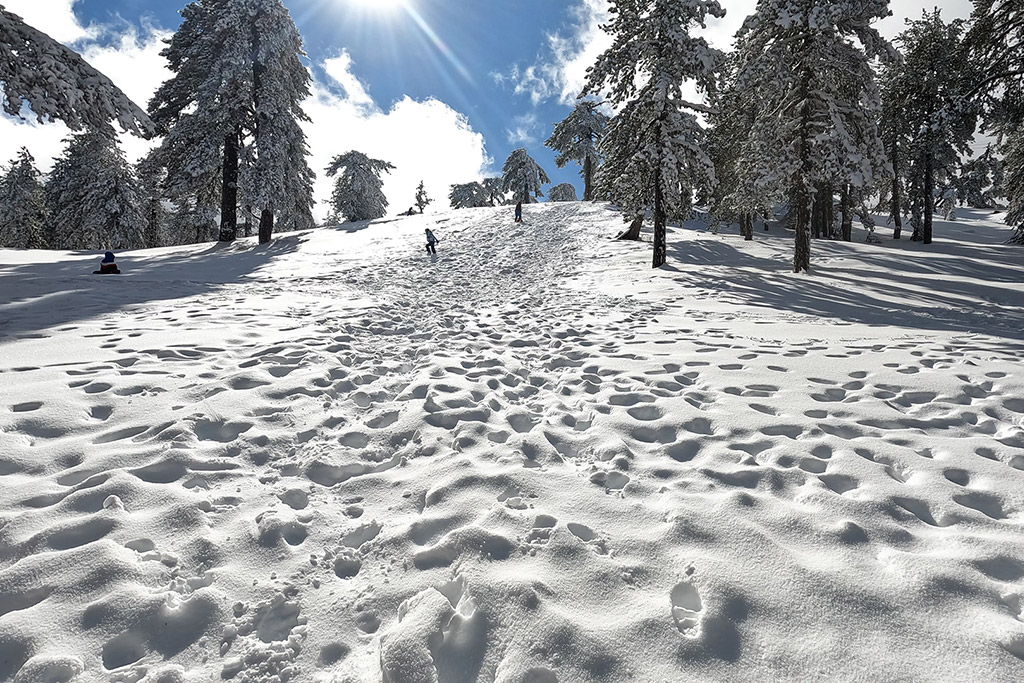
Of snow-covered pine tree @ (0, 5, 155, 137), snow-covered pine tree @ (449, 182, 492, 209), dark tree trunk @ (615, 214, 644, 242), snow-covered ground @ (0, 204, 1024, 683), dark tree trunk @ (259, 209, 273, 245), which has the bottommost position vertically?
snow-covered ground @ (0, 204, 1024, 683)

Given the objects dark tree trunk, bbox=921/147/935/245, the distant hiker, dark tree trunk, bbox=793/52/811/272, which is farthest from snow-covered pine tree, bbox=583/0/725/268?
dark tree trunk, bbox=921/147/935/245

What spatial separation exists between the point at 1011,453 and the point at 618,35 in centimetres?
1727

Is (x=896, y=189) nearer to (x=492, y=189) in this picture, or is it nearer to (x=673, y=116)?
Answer: (x=673, y=116)

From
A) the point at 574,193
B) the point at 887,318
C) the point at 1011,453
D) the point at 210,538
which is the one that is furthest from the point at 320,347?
the point at 574,193

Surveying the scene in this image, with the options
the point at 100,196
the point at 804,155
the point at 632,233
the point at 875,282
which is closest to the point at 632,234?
the point at 632,233

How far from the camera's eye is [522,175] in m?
55.4

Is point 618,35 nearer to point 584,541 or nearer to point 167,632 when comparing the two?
point 584,541

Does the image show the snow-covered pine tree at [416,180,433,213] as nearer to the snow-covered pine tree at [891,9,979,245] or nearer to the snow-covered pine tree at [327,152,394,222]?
the snow-covered pine tree at [327,152,394,222]

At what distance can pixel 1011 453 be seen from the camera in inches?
149

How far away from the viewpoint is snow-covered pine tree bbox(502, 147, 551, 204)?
55344 millimetres

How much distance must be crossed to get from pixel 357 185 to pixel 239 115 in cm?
2606

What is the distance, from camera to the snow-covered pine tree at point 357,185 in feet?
150

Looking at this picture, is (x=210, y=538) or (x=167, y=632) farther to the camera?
(x=210, y=538)

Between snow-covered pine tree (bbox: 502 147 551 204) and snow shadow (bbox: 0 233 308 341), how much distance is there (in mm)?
41358
